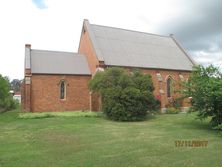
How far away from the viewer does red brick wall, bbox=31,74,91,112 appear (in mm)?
30703

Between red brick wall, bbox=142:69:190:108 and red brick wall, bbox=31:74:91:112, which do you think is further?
red brick wall, bbox=142:69:190:108

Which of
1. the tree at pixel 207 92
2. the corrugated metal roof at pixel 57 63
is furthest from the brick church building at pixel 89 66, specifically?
the tree at pixel 207 92

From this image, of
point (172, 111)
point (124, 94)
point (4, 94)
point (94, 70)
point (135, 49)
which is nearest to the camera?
point (124, 94)

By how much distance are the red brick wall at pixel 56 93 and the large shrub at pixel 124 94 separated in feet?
19.0

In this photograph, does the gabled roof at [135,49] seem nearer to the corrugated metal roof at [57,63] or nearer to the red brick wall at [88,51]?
the red brick wall at [88,51]

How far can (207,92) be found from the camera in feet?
57.2

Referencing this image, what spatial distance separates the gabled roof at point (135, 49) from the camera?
111 ft

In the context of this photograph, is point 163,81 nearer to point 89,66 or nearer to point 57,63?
point 89,66

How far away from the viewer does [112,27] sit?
39469mm

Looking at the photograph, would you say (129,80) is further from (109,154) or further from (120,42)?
(109,154)

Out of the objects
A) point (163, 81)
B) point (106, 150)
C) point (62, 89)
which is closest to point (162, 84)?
point (163, 81)

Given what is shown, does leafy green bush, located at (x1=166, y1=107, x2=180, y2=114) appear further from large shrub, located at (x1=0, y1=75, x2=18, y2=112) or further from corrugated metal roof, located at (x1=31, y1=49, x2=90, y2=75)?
large shrub, located at (x1=0, y1=75, x2=18, y2=112)

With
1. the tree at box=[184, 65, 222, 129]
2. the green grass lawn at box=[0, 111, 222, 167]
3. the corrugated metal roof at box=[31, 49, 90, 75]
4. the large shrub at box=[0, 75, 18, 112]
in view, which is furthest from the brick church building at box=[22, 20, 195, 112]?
the green grass lawn at box=[0, 111, 222, 167]

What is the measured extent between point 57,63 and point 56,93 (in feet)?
12.8
